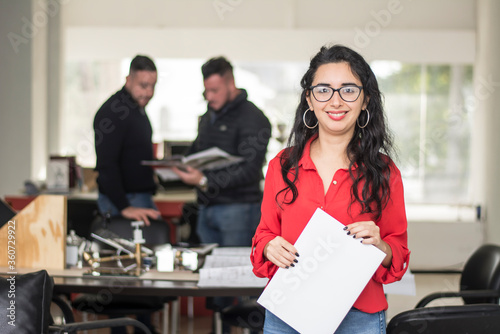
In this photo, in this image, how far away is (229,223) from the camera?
3365 millimetres

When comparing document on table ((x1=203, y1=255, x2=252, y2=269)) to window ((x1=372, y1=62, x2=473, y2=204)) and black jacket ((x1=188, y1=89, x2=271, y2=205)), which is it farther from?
window ((x1=372, y1=62, x2=473, y2=204))

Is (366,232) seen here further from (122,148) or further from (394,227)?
(122,148)

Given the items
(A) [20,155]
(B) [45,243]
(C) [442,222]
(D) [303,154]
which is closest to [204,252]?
(B) [45,243]

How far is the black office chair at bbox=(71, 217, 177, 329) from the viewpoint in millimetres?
3078

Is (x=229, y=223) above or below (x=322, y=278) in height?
below

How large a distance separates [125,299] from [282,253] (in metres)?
1.85

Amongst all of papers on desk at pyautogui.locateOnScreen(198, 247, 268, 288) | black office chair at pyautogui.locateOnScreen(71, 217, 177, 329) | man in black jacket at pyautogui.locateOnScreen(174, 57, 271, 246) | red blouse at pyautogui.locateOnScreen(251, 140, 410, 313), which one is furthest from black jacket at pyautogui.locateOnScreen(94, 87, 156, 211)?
red blouse at pyautogui.locateOnScreen(251, 140, 410, 313)

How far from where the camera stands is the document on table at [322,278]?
1.53 meters

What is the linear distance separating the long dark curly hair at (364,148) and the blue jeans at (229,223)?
66.4 inches

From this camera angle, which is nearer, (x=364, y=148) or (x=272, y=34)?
(x=364, y=148)

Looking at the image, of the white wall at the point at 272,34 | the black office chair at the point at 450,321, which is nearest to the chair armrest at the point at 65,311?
the black office chair at the point at 450,321

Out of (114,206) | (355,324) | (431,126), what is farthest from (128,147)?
(431,126)

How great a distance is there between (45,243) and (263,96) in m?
4.90

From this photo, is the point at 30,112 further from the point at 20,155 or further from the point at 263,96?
the point at 263,96
